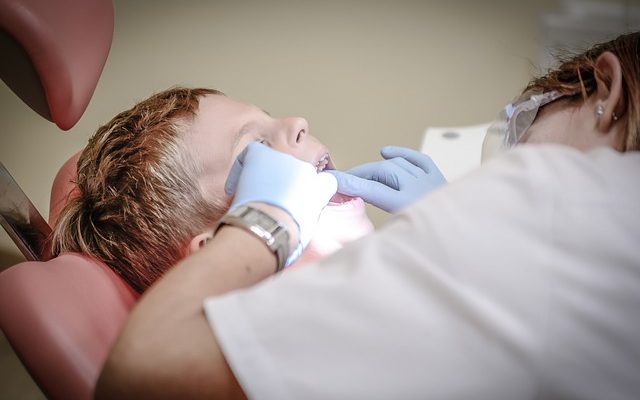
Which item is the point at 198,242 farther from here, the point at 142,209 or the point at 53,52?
the point at 53,52

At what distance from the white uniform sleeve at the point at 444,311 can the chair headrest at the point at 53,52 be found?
0.57 metres

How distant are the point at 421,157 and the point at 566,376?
92cm

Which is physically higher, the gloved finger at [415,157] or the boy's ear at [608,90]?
the boy's ear at [608,90]

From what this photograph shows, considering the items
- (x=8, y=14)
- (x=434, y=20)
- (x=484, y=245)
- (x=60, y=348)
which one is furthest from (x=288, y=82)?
(x=484, y=245)

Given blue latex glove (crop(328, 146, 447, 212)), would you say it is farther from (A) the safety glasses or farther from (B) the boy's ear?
(B) the boy's ear

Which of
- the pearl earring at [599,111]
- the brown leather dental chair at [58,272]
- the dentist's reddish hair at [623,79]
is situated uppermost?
the dentist's reddish hair at [623,79]

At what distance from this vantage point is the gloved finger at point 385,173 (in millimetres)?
1363

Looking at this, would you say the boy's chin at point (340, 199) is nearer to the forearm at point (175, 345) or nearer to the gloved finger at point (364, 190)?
the gloved finger at point (364, 190)

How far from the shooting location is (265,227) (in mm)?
806

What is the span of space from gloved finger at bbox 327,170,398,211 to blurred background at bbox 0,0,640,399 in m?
A: 0.72

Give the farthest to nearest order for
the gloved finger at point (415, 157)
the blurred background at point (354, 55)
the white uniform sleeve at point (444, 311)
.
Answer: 1. the blurred background at point (354, 55)
2. the gloved finger at point (415, 157)
3. the white uniform sleeve at point (444, 311)

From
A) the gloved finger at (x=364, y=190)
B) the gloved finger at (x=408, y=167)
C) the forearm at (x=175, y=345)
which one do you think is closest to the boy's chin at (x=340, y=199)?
the gloved finger at (x=364, y=190)

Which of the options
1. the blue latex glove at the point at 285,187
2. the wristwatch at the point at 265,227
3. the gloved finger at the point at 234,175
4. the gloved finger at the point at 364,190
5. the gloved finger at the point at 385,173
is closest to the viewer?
the wristwatch at the point at 265,227

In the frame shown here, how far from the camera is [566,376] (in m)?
0.62
